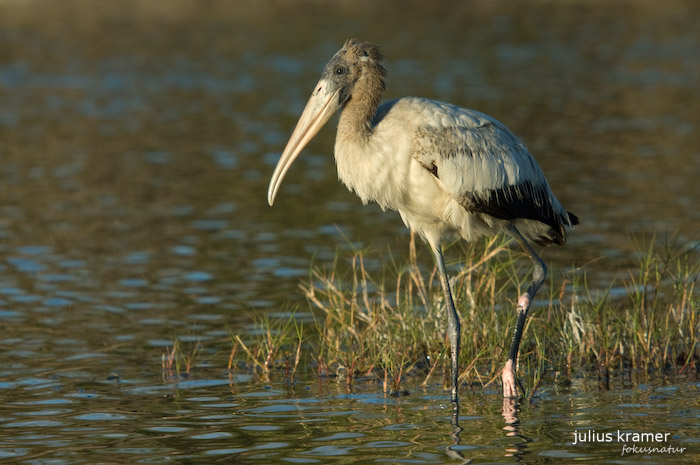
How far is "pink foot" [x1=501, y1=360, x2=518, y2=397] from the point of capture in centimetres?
734

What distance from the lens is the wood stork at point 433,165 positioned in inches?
288

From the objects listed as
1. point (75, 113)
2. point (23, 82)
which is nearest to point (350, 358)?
point (75, 113)

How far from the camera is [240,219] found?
45.7 ft

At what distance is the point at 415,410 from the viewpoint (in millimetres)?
7184

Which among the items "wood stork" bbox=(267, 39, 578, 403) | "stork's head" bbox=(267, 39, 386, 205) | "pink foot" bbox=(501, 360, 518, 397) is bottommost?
"pink foot" bbox=(501, 360, 518, 397)

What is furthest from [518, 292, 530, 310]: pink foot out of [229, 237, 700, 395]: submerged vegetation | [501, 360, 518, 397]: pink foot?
[501, 360, 518, 397]: pink foot

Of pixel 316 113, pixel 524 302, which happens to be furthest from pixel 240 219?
pixel 524 302

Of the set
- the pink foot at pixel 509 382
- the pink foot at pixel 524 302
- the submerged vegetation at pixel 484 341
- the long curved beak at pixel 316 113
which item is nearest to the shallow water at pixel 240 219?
the pink foot at pixel 509 382

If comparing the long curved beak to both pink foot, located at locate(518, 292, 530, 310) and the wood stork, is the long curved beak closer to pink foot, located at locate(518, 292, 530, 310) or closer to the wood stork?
the wood stork

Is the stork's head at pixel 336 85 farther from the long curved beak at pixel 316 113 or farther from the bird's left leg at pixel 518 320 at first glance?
the bird's left leg at pixel 518 320

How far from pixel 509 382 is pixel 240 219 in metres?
7.06

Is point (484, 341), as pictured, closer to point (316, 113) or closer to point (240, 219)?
point (316, 113)

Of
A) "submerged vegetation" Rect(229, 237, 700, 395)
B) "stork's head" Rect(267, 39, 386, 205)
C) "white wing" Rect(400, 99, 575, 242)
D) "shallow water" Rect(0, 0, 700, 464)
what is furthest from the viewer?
"submerged vegetation" Rect(229, 237, 700, 395)

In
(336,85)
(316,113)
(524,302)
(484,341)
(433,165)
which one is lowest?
(484,341)
